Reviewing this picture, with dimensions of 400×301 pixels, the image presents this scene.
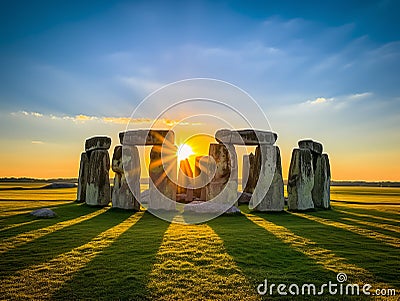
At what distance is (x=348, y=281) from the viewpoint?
4.98m

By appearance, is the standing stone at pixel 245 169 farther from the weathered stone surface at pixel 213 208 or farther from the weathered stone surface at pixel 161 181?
the weathered stone surface at pixel 213 208

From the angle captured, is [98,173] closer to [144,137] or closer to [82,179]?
[82,179]

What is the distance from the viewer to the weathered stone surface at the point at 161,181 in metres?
13.2

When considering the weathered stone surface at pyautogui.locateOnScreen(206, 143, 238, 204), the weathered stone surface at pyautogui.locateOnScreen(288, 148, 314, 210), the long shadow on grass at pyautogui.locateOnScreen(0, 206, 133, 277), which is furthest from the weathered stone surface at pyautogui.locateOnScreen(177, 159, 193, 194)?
the long shadow on grass at pyautogui.locateOnScreen(0, 206, 133, 277)

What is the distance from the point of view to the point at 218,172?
1402 cm

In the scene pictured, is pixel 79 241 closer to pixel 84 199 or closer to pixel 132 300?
pixel 132 300

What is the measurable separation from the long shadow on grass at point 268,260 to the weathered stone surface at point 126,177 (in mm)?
5224

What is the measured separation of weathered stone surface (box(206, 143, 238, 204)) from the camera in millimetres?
13734

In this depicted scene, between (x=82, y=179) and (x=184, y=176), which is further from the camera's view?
(x=184, y=176)

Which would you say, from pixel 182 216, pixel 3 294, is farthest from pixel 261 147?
pixel 3 294

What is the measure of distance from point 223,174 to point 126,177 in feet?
13.3

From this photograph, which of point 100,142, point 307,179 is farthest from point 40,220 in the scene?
point 307,179

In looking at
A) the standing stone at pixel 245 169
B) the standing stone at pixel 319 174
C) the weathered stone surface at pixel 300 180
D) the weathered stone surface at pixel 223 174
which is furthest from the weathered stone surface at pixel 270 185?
the standing stone at pixel 245 169

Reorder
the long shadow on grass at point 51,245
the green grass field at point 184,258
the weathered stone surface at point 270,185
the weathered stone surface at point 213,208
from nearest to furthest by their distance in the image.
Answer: the green grass field at point 184,258 → the long shadow on grass at point 51,245 → the weathered stone surface at point 213,208 → the weathered stone surface at point 270,185
